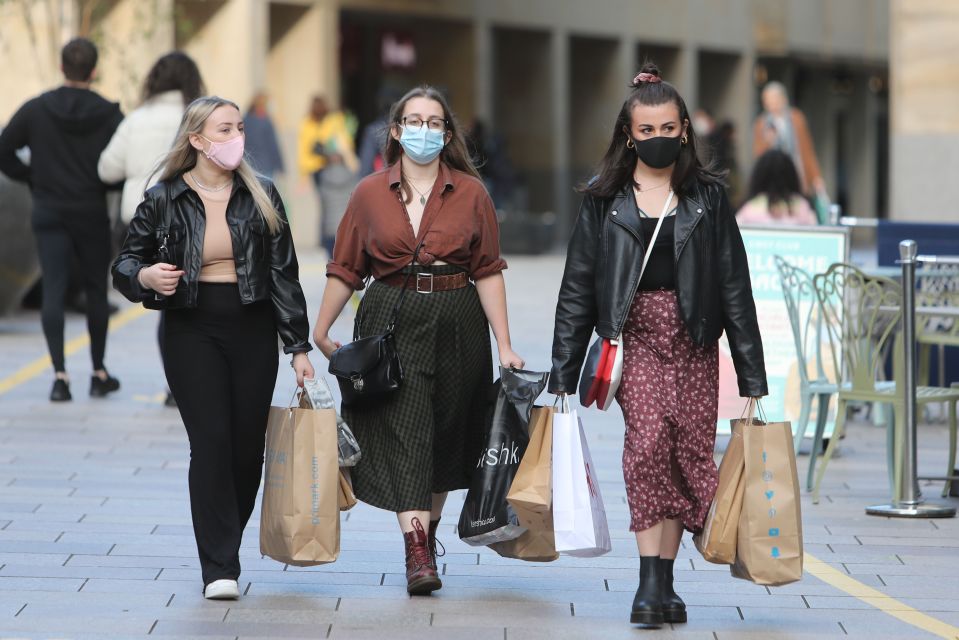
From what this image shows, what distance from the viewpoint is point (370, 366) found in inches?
229

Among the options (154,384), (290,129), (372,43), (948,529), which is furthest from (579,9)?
(948,529)

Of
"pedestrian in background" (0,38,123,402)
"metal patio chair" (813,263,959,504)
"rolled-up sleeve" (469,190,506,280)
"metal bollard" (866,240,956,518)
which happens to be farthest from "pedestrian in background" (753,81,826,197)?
"rolled-up sleeve" (469,190,506,280)

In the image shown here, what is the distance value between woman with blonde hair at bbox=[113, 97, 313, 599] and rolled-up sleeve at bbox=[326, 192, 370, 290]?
16cm

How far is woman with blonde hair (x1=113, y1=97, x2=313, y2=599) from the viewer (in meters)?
5.82

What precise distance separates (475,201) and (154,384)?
5653 millimetres

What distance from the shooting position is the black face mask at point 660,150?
5.54m

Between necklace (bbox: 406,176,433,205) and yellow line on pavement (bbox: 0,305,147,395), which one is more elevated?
necklace (bbox: 406,176,433,205)

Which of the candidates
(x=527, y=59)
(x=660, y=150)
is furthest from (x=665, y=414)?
(x=527, y=59)

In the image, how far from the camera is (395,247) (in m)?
5.91

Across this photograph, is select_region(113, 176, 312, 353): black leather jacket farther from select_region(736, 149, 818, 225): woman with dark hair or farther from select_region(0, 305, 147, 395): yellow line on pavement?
select_region(0, 305, 147, 395): yellow line on pavement

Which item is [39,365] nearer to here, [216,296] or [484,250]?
[216,296]

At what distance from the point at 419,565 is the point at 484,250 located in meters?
1.07

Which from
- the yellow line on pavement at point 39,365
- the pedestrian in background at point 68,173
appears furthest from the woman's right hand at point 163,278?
the yellow line on pavement at point 39,365

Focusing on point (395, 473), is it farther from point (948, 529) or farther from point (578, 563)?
point (948, 529)
